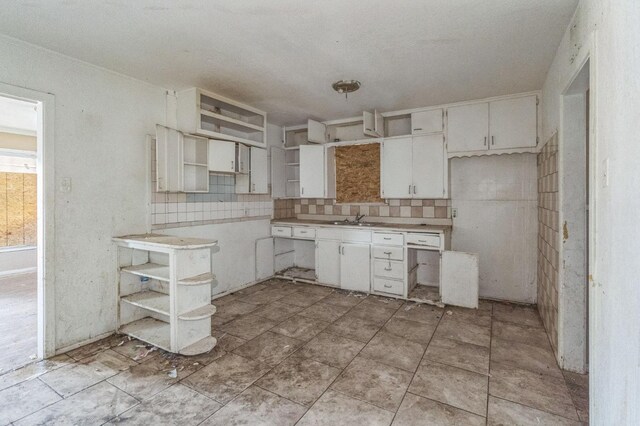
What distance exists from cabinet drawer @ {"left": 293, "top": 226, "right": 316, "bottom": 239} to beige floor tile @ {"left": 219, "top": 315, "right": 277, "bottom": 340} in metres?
1.47

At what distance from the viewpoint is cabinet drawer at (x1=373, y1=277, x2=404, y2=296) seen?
3.82m

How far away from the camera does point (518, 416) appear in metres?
1.81

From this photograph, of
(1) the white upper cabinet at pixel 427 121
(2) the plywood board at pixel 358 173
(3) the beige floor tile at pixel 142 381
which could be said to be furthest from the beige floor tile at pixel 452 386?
(1) the white upper cabinet at pixel 427 121

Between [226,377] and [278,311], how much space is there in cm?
129

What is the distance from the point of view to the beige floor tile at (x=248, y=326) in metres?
2.91

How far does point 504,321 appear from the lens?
317cm

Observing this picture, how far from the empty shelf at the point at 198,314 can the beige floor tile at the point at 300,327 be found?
678mm

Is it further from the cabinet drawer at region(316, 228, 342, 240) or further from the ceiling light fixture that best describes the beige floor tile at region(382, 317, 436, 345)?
the ceiling light fixture

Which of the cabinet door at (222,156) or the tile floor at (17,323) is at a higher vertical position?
the cabinet door at (222,156)

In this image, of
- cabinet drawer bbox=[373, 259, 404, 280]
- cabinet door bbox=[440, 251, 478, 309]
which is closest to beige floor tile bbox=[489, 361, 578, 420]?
cabinet door bbox=[440, 251, 478, 309]

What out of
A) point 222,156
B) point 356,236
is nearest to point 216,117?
point 222,156

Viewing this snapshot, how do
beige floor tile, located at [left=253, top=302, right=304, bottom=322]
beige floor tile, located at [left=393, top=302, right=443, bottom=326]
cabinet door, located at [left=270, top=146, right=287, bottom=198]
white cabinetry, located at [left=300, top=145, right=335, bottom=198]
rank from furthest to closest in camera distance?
cabinet door, located at [left=270, top=146, right=287, bottom=198]
white cabinetry, located at [left=300, top=145, right=335, bottom=198]
beige floor tile, located at [left=253, top=302, right=304, bottom=322]
beige floor tile, located at [left=393, top=302, right=443, bottom=326]

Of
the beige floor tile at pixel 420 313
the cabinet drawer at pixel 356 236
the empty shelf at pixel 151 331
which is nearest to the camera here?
the empty shelf at pixel 151 331

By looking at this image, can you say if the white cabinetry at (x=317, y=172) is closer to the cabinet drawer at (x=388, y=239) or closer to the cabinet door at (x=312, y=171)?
the cabinet door at (x=312, y=171)
